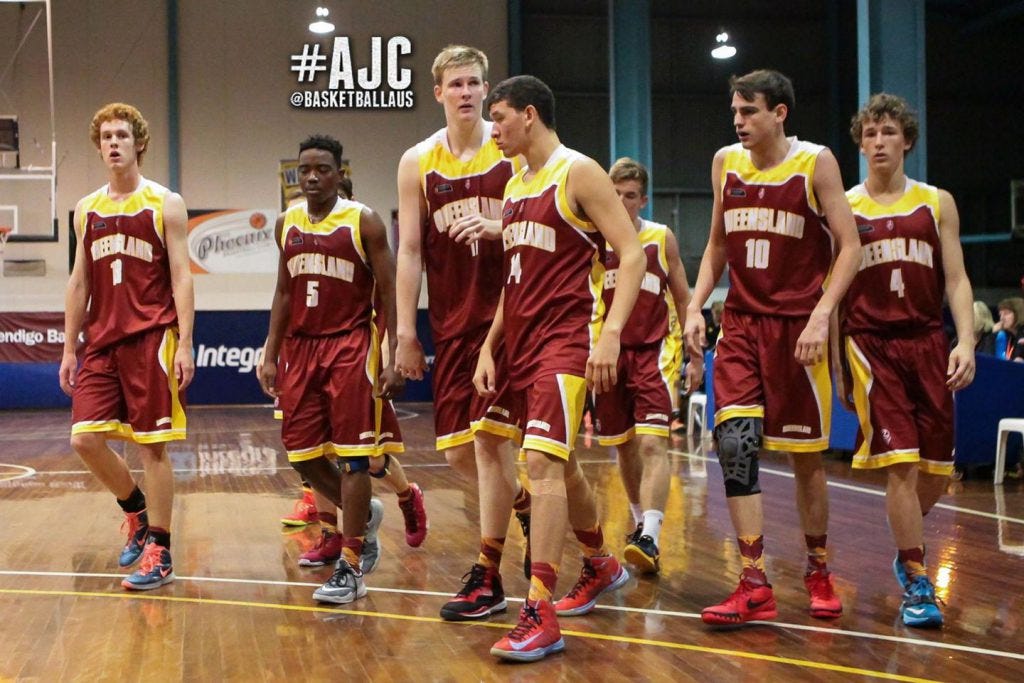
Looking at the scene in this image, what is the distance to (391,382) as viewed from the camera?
4875mm

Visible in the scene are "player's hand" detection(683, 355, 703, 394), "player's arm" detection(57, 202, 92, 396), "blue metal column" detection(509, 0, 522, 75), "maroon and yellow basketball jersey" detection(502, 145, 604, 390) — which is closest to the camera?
"maroon and yellow basketball jersey" detection(502, 145, 604, 390)

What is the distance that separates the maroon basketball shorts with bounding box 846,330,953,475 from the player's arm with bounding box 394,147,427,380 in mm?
1694

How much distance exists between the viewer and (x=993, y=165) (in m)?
24.3

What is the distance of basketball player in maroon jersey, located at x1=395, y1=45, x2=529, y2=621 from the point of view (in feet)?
15.1

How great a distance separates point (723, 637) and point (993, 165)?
22482mm

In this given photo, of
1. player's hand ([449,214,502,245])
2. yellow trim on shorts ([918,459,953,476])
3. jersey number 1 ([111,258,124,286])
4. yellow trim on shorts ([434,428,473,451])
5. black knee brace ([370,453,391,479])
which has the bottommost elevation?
black knee brace ([370,453,391,479])

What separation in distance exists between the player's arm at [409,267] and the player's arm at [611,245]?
0.75 meters

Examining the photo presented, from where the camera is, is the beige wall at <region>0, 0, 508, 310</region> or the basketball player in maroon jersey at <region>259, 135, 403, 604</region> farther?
the beige wall at <region>0, 0, 508, 310</region>

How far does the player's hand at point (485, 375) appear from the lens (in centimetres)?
427

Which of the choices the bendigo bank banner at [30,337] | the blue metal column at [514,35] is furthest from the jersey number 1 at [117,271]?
the blue metal column at [514,35]

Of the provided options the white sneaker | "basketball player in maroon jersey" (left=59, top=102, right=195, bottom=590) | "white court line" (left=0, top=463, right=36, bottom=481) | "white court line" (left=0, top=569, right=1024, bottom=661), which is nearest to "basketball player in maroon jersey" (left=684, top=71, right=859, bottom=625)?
"white court line" (left=0, top=569, right=1024, bottom=661)

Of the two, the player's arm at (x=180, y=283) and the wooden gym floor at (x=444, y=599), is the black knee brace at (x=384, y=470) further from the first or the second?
the player's arm at (x=180, y=283)

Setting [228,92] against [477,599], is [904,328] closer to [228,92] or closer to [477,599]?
[477,599]

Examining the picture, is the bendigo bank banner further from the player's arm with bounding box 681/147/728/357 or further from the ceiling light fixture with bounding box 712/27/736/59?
the player's arm with bounding box 681/147/728/357
